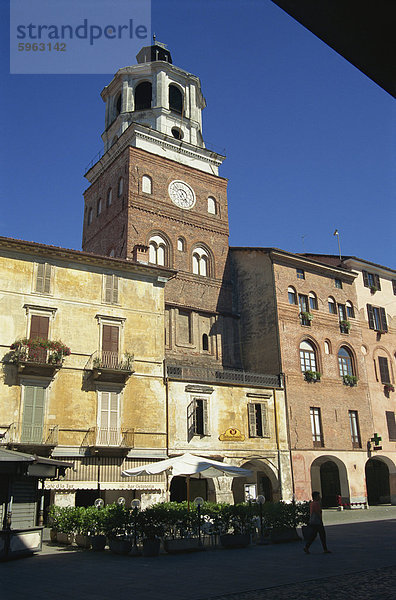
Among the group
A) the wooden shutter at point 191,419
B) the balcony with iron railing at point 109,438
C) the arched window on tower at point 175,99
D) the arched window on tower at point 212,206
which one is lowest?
the balcony with iron railing at point 109,438

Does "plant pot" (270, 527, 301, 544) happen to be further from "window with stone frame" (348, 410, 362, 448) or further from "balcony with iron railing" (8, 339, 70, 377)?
"window with stone frame" (348, 410, 362, 448)

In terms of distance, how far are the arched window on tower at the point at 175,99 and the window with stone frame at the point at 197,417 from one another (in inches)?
927

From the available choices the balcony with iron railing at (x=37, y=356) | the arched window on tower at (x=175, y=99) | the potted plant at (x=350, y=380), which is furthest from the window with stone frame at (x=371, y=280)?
the balcony with iron railing at (x=37, y=356)

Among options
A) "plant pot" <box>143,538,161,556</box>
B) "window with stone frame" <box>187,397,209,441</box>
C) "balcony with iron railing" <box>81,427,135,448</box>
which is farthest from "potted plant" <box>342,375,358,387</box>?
"plant pot" <box>143,538,161,556</box>

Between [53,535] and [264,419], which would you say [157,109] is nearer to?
[264,419]

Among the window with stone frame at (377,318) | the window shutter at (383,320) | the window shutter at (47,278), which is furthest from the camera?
the window shutter at (383,320)

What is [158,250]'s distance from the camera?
113 ft

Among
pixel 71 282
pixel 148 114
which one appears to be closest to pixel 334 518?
pixel 71 282

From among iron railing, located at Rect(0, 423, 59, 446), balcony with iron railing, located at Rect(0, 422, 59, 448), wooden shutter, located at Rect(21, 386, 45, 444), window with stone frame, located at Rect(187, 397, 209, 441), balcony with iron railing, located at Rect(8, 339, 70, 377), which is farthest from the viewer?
window with stone frame, located at Rect(187, 397, 209, 441)

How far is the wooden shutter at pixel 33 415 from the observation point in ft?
72.1

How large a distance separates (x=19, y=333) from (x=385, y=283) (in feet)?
92.3

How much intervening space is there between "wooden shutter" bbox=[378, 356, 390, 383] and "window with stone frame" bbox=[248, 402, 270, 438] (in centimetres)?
1169

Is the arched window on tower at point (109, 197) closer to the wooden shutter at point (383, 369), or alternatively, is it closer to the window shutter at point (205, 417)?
the window shutter at point (205, 417)

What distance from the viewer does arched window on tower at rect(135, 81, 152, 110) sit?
1561 inches
